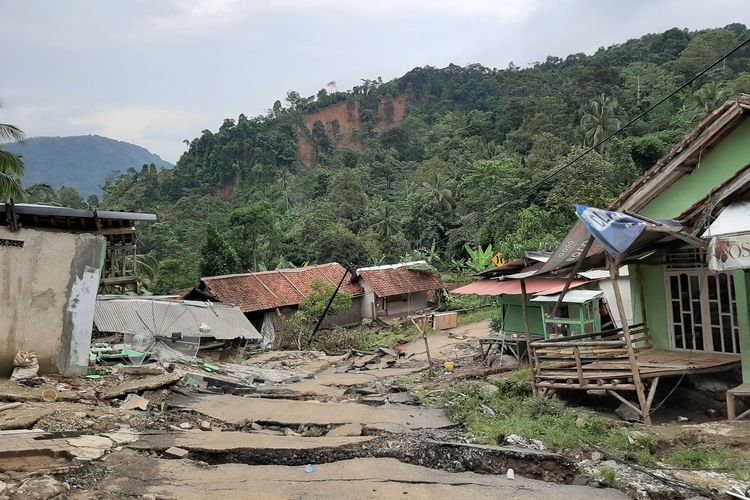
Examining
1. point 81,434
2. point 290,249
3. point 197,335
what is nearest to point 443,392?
point 81,434

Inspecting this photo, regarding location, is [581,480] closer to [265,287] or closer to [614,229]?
[614,229]

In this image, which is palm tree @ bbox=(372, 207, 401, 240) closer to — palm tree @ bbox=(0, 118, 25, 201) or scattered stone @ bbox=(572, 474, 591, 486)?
palm tree @ bbox=(0, 118, 25, 201)

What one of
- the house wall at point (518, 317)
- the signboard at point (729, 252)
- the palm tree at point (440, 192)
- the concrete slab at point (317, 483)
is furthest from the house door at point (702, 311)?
the palm tree at point (440, 192)

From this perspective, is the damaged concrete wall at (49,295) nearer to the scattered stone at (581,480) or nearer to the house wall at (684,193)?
the scattered stone at (581,480)

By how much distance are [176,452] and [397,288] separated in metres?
27.8

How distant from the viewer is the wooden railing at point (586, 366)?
8.45 meters

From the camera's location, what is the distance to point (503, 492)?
17.4 ft

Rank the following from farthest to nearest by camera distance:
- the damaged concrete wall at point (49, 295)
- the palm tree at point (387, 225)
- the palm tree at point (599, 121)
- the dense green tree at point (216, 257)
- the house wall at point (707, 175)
Answer: the palm tree at point (387, 225)
the palm tree at point (599, 121)
the dense green tree at point (216, 257)
the house wall at point (707, 175)
the damaged concrete wall at point (49, 295)

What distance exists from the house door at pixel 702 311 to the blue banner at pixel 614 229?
2431 millimetres

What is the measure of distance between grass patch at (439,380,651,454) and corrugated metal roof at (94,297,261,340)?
10109 mm

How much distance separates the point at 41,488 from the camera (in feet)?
15.2

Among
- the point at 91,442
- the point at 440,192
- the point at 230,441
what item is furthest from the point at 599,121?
the point at 91,442

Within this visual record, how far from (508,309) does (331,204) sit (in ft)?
125

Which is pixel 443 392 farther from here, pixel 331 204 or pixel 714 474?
pixel 331 204
